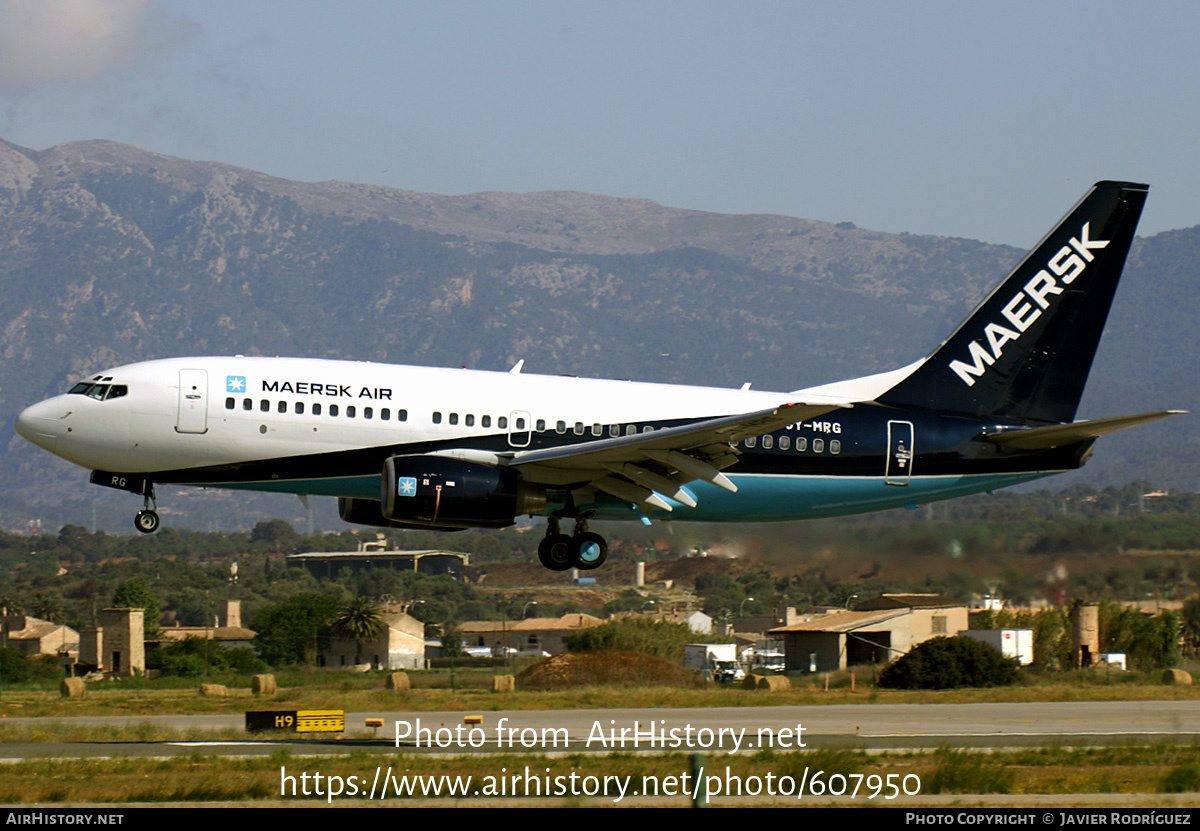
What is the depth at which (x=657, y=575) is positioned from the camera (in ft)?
436

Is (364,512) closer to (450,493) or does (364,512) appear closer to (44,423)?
(450,493)

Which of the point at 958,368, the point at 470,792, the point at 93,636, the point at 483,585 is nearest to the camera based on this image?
the point at 470,792

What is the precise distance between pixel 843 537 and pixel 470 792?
1922 cm

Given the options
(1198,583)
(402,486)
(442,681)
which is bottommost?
(442,681)

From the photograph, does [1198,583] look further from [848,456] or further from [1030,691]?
[1030,691]

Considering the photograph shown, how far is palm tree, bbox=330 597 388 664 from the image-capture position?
9519cm

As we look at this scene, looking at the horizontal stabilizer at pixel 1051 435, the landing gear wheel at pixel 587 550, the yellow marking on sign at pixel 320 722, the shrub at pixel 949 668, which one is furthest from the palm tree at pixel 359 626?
the horizontal stabilizer at pixel 1051 435

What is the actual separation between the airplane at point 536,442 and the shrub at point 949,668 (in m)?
19.5

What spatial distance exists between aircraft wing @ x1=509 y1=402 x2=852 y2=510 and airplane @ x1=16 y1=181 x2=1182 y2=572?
5 centimetres

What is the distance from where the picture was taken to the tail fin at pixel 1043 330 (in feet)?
132

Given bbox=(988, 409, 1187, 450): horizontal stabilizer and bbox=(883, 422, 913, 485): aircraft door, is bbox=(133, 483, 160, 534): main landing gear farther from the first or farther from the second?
bbox=(988, 409, 1187, 450): horizontal stabilizer

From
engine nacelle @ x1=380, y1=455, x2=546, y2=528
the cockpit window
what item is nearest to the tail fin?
engine nacelle @ x1=380, y1=455, x2=546, y2=528

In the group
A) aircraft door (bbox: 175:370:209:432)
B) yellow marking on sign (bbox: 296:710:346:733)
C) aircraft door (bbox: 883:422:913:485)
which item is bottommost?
yellow marking on sign (bbox: 296:710:346:733)

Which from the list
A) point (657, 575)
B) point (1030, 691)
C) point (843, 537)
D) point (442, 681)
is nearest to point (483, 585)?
point (657, 575)
